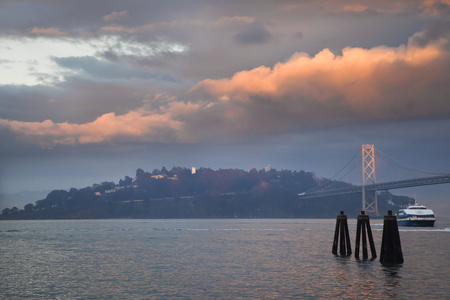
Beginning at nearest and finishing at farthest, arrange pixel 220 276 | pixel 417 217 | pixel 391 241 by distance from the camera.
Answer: pixel 220 276
pixel 391 241
pixel 417 217

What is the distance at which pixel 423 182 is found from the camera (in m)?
125

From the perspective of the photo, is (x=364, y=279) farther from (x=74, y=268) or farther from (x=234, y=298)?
(x=74, y=268)

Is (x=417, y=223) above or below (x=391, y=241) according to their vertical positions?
below

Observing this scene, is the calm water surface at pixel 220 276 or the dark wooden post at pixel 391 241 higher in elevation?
the dark wooden post at pixel 391 241

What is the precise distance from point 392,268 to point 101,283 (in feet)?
67.1

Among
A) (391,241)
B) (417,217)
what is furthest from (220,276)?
(417,217)

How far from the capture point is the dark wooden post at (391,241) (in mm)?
35031

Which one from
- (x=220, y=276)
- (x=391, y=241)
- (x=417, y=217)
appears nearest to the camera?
(x=220, y=276)

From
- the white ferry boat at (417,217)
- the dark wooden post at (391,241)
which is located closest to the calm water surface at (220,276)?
the dark wooden post at (391,241)

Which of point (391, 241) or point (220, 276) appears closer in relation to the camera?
point (220, 276)

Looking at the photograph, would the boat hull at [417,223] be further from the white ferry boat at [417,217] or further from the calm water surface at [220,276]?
the calm water surface at [220,276]

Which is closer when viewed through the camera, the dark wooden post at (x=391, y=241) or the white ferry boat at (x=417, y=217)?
the dark wooden post at (x=391, y=241)

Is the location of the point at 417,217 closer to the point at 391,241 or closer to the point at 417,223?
the point at 417,223

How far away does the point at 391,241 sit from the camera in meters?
36.2
